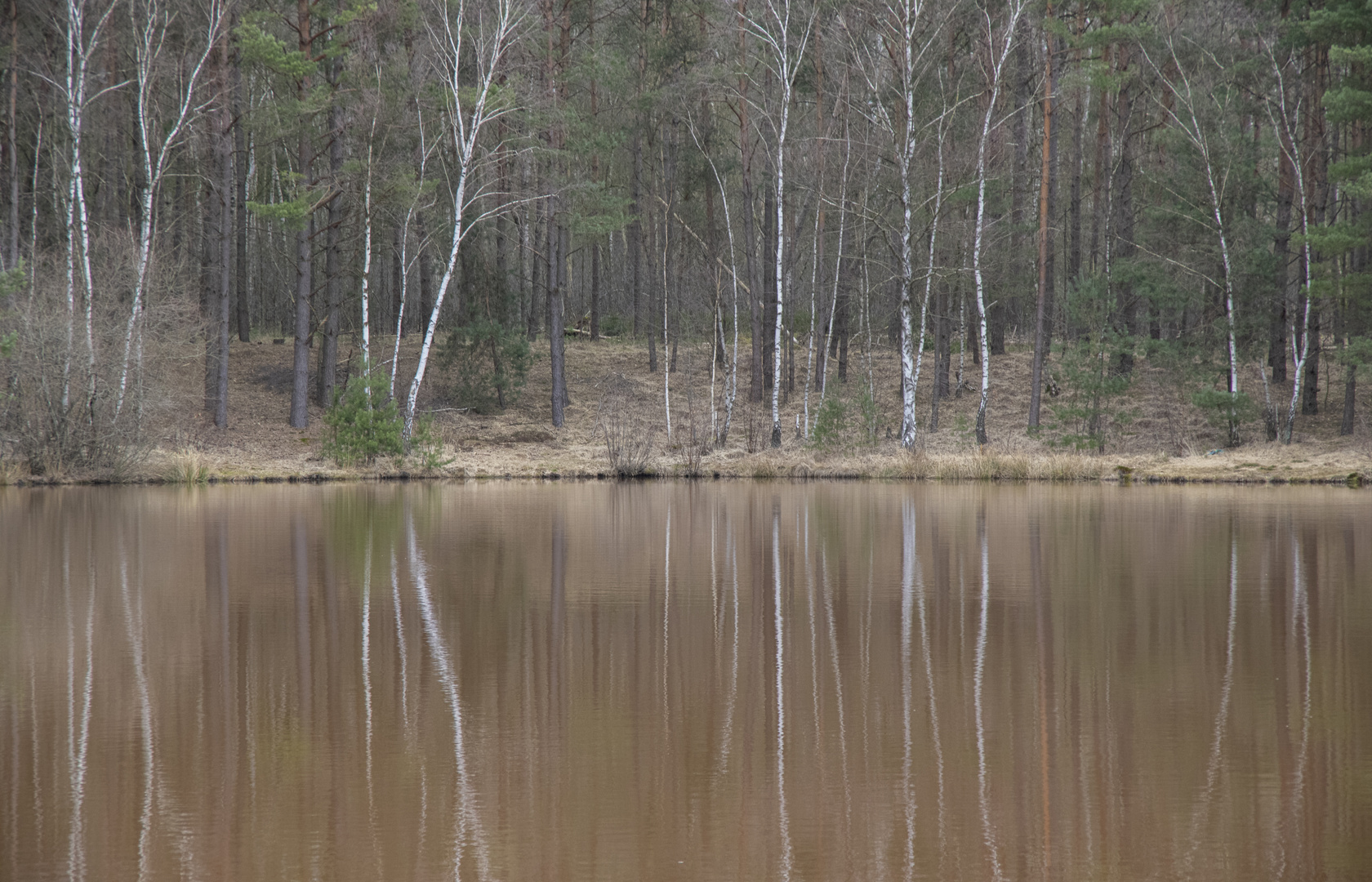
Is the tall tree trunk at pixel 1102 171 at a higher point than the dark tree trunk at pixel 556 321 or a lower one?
higher

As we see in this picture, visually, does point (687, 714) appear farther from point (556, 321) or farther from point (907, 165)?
point (556, 321)

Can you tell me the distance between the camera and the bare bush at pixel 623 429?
86.1ft

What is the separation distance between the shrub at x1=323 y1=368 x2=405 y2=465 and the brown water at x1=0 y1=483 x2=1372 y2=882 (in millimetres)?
12802

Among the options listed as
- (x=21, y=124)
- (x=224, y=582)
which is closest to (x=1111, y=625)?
(x=224, y=582)

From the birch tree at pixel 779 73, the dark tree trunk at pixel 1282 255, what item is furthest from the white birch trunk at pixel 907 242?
the dark tree trunk at pixel 1282 255

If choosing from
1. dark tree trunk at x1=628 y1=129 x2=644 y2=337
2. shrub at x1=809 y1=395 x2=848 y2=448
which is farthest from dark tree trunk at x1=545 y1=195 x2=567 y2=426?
shrub at x1=809 y1=395 x2=848 y2=448

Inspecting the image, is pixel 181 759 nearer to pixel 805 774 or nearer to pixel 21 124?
pixel 805 774

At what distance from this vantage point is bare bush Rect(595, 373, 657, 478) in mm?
26250

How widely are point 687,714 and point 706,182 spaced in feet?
106

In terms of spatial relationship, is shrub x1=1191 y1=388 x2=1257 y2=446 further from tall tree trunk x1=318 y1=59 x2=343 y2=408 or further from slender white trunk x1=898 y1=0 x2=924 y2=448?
tall tree trunk x1=318 y1=59 x2=343 y2=408

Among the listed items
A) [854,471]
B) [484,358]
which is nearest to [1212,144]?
[854,471]

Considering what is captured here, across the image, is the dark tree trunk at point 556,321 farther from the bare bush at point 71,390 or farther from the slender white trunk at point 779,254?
the bare bush at point 71,390

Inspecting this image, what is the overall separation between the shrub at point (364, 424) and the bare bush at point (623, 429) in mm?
4596

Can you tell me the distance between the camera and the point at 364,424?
1008 inches
